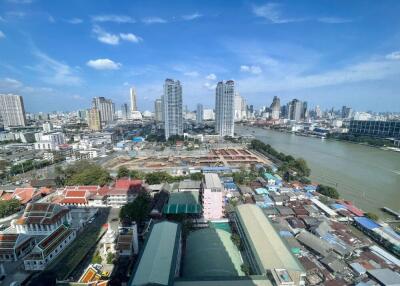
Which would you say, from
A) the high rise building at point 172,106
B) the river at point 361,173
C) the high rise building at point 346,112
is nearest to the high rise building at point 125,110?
the high rise building at point 172,106

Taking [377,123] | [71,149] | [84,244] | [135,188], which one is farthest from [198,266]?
[377,123]

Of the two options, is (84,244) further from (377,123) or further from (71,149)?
(377,123)

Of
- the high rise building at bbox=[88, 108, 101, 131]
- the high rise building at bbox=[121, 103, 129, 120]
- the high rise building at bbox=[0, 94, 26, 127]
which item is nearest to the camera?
the high rise building at bbox=[0, 94, 26, 127]

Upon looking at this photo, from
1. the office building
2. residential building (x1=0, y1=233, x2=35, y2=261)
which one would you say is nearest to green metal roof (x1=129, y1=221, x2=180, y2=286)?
residential building (x1=0, y1=233, x2=35, y2=261)

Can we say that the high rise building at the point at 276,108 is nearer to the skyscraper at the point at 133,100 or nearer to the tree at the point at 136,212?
the skyscraper at the point at 133,100

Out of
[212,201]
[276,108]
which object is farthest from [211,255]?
[276,108]

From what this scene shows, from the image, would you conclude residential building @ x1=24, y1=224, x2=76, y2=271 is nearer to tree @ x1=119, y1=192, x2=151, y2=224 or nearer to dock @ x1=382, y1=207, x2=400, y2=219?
tree @ x1=119, y1=192, x2=151, y2=224

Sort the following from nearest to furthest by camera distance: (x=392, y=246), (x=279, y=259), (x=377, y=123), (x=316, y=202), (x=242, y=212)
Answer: (x=279, y=259)
(x=392, y=246)
(x=242, y=212)
(x=316, y=202)
(x=377, y=123)
